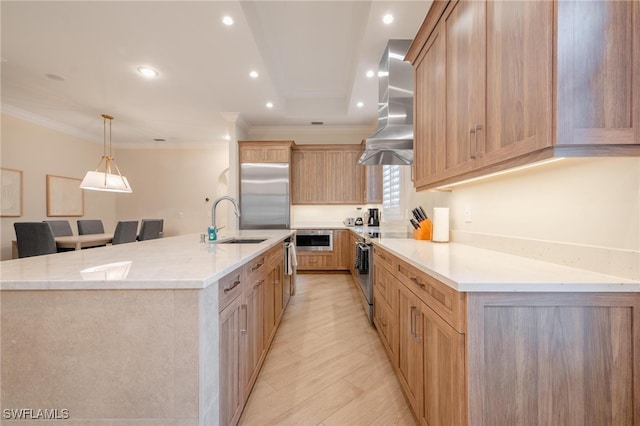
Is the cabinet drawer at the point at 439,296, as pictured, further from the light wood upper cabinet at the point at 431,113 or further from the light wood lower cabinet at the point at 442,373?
the light wood upper cabinet at the point at 431,113

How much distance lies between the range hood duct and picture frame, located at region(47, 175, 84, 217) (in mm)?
5965

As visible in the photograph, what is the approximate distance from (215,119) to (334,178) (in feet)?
8.48

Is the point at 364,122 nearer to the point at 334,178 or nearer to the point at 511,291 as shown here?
the point at 334,178

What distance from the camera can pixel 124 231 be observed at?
416cm

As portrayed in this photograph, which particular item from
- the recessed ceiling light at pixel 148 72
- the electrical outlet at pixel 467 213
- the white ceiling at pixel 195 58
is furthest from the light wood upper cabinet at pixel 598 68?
the recessed ceiling light at pixel 148 72

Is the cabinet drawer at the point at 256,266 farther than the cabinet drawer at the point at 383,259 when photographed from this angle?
No

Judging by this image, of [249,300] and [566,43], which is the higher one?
[566,43]

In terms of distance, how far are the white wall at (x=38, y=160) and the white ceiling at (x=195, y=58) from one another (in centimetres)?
33

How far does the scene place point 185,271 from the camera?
1.13 m

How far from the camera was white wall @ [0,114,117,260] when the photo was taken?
175 inches

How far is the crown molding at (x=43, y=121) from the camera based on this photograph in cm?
446

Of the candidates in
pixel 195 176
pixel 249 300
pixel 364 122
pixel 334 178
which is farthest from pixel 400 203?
pixel 195 176

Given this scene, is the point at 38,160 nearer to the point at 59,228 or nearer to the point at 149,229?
the point at 59,228

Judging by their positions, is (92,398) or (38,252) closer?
(92,398)
